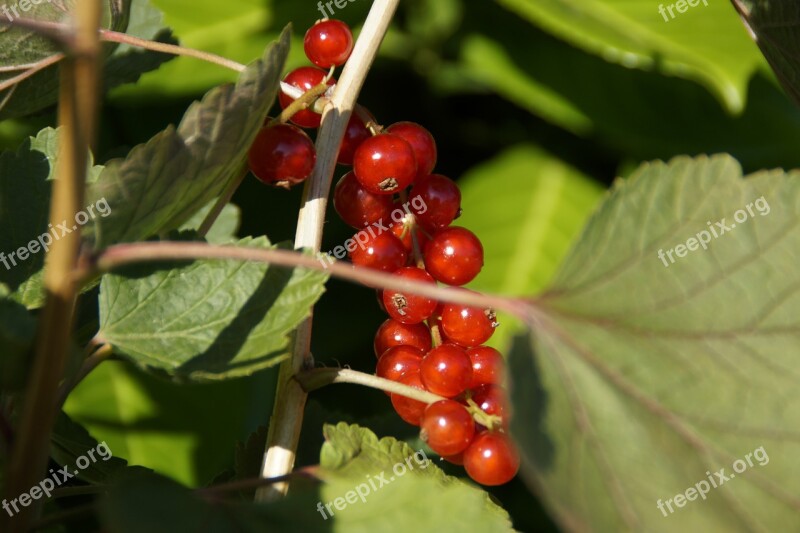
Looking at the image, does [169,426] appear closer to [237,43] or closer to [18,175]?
[18,175]

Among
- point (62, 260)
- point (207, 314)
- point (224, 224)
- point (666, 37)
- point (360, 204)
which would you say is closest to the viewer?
point (62, 260)

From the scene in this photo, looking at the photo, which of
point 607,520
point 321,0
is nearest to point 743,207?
point 607,520

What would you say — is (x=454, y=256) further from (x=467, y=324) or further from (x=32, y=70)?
(x=32, y=70)

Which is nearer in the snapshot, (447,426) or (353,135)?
(447,426)

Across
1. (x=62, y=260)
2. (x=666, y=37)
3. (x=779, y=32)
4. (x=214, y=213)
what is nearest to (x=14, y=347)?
(x=62, y=260)

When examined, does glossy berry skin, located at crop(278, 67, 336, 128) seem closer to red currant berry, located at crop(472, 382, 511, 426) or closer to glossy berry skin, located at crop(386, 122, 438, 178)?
glossy berry skin, located at crop(386, 122, 438, 178)

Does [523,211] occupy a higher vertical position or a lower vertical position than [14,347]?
lower

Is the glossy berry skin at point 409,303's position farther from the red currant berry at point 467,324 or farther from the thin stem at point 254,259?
the thin stem at point 254,259
